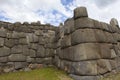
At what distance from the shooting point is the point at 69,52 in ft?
27.1

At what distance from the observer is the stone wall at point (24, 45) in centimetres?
912

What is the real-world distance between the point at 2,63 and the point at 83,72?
4.41 m

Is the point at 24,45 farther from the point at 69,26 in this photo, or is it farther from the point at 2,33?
the point at 69,26

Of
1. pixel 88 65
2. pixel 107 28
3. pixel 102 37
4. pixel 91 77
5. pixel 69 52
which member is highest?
pixel 107 28

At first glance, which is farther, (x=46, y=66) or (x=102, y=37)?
(x=46, y=66)

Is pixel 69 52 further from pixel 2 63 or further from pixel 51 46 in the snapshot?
pixel 2 63

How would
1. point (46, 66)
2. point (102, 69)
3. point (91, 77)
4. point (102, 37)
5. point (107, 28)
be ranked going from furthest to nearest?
1. point (46, 66)
2. point (107, 28)
3. point (102, 37)
4. point (102, 69)
5. point (91, 77)

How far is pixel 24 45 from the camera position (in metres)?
9.57

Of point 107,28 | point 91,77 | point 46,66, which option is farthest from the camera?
point 46,66

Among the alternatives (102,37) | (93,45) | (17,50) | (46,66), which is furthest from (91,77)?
(17,50)

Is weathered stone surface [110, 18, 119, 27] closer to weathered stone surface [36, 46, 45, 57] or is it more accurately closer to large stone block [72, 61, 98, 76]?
large stone block [72, 61, 98, 76]

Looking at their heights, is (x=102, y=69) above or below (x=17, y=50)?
below

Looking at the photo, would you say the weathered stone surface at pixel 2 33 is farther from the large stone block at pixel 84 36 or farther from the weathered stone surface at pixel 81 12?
the weathered stone surface at pixel 81 12

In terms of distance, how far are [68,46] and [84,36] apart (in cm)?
125
